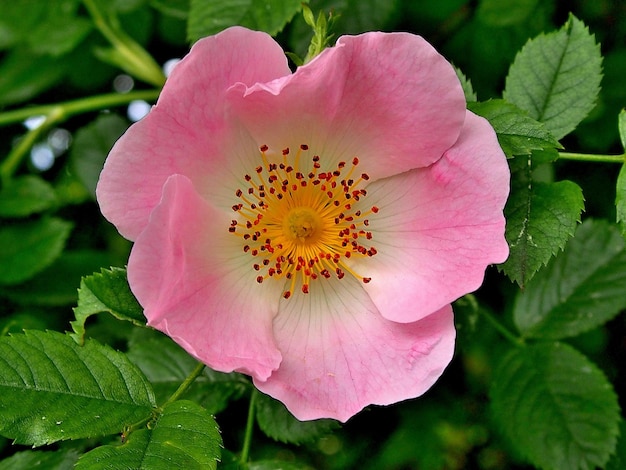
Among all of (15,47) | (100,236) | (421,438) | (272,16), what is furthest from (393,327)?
(15,47)

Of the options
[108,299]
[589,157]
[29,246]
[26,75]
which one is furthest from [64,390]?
[26,75]

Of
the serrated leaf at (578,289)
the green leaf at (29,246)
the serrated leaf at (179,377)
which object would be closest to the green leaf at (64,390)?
the serrated leaf at (179,377)

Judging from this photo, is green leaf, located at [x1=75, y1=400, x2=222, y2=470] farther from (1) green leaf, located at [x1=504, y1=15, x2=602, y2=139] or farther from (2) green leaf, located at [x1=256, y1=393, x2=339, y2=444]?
(1) green leaf, located at [x1=504, y1=15, x2=602, y2=139]

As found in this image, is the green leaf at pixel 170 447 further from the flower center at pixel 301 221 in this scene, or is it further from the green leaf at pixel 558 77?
the green leaf at pixel 558 77

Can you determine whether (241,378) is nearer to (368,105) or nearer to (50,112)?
(368,105)

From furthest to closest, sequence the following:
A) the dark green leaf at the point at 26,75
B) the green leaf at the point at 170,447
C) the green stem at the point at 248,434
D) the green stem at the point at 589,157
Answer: the dark green leaf at the point at 26,75
the green stem at the point at 248,434
the green stem at the point at 589,157
the green leaf at the point at 170,447

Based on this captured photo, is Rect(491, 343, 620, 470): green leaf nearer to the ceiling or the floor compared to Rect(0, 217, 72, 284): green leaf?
nearer to the floor

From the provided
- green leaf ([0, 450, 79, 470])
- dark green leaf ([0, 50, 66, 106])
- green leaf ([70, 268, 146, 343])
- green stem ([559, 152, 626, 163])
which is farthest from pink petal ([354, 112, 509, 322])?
dark green leaf ([0, 50, 66, 106])
